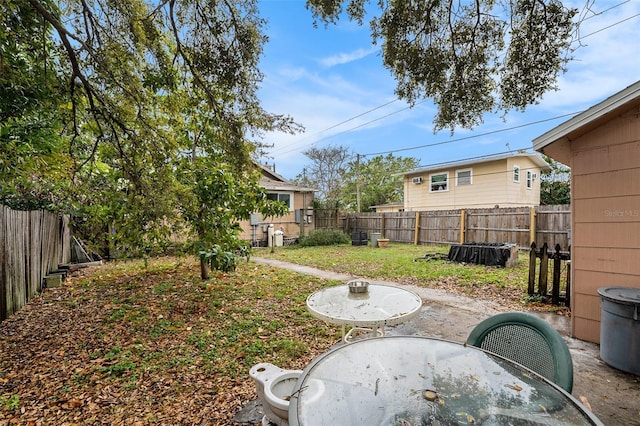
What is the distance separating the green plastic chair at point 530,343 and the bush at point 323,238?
1207cm

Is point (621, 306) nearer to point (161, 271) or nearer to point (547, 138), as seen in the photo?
point (547, 138)

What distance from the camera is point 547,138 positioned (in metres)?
3.62

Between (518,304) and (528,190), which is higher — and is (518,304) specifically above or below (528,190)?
below

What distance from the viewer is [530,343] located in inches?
69.3

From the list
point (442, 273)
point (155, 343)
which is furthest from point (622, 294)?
point (155, 343)

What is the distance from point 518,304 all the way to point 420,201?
41.0 feet

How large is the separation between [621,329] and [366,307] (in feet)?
8.43

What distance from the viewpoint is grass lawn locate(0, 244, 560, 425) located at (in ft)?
8.30

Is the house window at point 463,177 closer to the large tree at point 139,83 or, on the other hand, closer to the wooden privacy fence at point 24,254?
the large tree at point 139,83

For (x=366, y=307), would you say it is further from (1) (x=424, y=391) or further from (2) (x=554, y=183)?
(2) (x=554, y=183)

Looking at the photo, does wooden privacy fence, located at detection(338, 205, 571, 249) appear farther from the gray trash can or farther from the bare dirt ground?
the gray trash can

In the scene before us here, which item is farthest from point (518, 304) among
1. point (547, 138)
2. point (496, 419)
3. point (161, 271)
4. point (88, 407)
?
point (161, 271)

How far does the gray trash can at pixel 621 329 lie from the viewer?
2771mm

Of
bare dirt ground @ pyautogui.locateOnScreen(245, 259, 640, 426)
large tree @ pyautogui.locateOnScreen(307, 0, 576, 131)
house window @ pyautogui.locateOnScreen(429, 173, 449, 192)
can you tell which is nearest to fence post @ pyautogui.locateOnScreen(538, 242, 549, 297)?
bare dirt ground @ pyautogui.locateOnScreen(245, 259, 640, 426)
